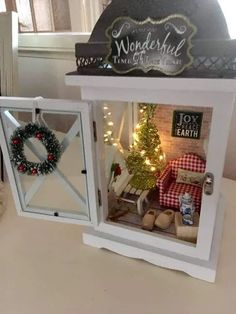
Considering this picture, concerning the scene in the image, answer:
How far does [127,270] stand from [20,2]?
3.85 ft

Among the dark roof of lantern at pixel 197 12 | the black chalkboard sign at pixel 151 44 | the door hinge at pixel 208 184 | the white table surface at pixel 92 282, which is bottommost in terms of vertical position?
the white table surface at pixel 92 282

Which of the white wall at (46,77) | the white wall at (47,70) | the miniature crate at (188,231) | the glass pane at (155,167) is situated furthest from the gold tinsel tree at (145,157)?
the white wall at (46,77)

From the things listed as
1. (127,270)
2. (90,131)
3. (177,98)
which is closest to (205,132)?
(177,98)

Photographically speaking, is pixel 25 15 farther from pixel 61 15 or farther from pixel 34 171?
pixel 34 171

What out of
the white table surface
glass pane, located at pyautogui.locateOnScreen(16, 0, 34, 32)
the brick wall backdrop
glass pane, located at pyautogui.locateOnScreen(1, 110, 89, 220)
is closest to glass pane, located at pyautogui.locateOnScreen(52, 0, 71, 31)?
glass pane, located at pyautogui.locateOnScreen(16, 0, 34, 32)

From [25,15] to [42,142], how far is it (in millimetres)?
915

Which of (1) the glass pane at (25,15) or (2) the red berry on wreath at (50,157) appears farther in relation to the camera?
(1) the glass pane at (25,15)

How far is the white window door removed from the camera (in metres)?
0.57

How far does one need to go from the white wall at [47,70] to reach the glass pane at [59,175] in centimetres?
50

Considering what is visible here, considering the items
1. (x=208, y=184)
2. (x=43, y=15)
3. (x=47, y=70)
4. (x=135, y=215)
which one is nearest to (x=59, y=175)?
(x=135, y=215)

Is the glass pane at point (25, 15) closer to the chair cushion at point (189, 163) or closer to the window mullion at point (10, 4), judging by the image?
the window mullion at point (10, 4)

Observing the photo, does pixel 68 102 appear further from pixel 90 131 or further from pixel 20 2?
pixel 20 2

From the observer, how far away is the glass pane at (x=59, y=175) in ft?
1.98

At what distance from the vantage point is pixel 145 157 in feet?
2.27
